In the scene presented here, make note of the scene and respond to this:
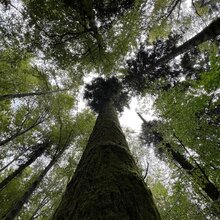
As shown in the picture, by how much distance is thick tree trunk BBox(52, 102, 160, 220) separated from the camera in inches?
75.3

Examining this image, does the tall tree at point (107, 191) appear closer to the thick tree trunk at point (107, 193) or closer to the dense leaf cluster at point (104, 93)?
the thick tree trunk at point (107, 193)

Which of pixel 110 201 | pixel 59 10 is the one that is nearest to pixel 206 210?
pixel 110 201

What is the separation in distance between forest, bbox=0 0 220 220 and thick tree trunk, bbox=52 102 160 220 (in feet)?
0.05

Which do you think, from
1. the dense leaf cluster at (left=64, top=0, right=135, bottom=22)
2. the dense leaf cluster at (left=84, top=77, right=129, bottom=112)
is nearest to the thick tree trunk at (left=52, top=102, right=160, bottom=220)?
the dense leaf cluster at (left=64, top=0, right=135, bottom=22)

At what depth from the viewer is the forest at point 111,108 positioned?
9.25 feet

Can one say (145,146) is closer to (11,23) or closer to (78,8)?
(78,8)

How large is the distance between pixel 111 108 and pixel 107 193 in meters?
6.16

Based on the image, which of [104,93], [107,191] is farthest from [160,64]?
[107,191]

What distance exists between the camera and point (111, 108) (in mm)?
8266

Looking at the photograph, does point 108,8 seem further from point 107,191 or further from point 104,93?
point 107,191

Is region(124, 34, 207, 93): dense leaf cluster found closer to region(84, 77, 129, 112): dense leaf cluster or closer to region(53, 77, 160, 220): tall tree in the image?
region(84, 77, 129, 112): dense leaf cluster

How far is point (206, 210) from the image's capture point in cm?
394

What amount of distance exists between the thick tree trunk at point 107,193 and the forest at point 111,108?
0.01 meters

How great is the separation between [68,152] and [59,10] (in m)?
7.78
